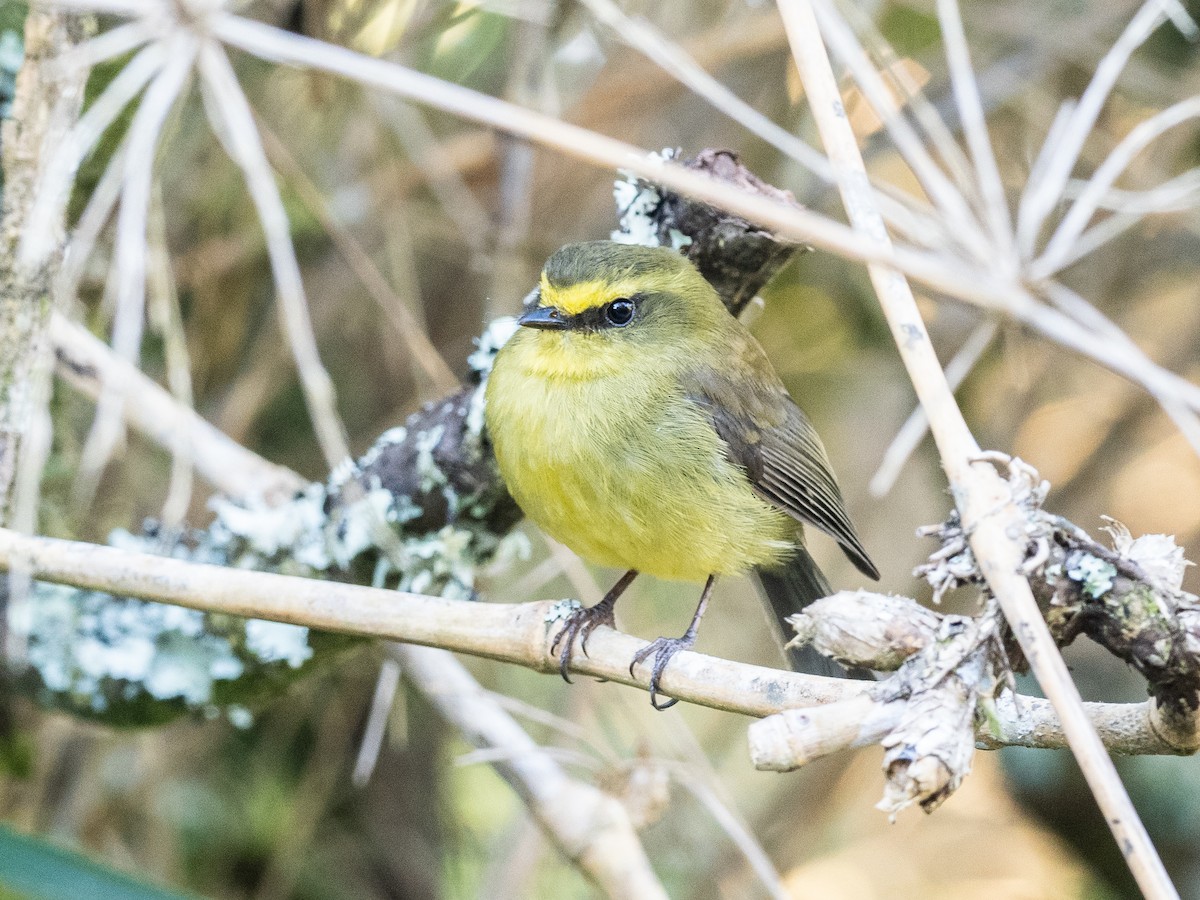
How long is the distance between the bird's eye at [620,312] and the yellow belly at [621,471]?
5.6 inches

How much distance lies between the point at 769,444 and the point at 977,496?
137 cm

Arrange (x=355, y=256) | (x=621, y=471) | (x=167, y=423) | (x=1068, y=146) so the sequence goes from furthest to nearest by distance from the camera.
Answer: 1. (x=355, y=256)
2. (x=167, y=423)
3. (x=621, y=471)
4. (x=1068, y=146)

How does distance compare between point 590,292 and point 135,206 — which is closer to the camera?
point 135,206

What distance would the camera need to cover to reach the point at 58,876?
1.94 m

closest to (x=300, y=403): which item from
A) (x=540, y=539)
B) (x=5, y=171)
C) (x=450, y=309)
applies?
(x=450, y=309)

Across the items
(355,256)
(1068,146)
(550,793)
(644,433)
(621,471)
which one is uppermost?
(355,256)

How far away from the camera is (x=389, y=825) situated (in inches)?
154

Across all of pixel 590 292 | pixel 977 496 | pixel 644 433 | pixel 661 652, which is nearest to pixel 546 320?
pixel 590 292

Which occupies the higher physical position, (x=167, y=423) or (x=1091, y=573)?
(x=167, y=423)

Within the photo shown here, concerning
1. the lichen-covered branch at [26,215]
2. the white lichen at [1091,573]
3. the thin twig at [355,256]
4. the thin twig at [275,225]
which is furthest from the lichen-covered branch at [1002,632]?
the thin twig at [355,256]

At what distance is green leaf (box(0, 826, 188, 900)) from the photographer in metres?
1.91

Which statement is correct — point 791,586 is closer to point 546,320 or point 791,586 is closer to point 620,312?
point 620,312

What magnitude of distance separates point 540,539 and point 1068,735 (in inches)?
116

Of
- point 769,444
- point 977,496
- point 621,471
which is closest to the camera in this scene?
point 977,496
